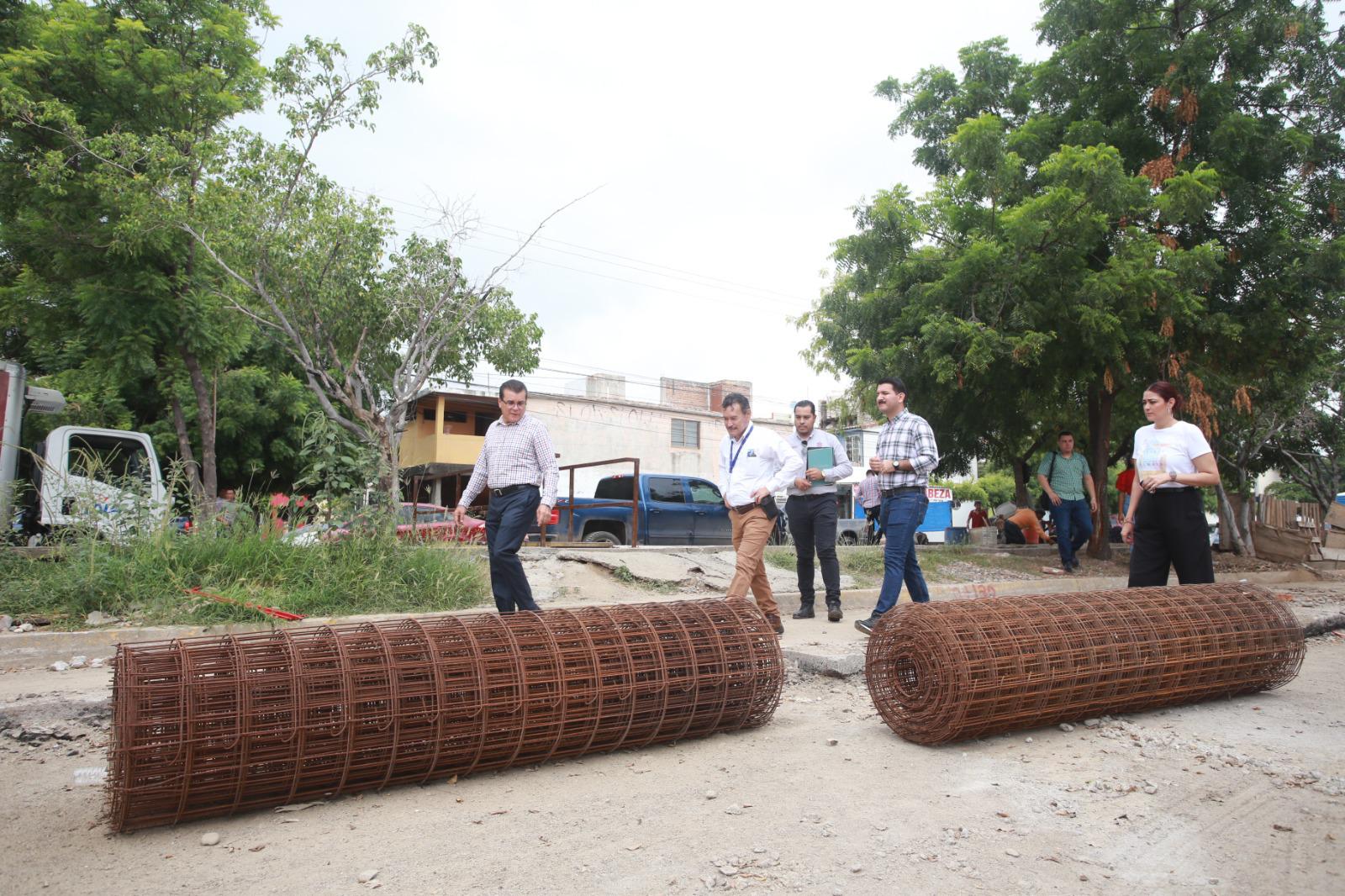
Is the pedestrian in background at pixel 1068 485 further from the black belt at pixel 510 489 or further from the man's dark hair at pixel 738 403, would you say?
the black belt at pixel 510 489

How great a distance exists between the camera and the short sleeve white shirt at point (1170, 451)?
5.37 m

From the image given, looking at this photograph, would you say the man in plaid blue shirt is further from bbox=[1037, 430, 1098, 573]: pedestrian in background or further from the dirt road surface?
bbox=[1037, 430, 1098, 573]: pedestrian in background

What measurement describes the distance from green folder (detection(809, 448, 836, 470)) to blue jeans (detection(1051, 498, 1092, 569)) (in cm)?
491

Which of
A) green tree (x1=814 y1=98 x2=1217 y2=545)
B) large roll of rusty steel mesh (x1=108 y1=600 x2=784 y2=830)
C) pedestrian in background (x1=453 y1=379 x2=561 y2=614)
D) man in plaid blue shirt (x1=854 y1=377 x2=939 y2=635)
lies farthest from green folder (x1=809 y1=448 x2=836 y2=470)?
green tree (x1=814 y1=98 x2=1217 y2=545)

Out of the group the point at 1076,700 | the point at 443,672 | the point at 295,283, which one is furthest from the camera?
the point at 295,283

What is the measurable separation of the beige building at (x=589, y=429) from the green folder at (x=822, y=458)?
82.4 ft

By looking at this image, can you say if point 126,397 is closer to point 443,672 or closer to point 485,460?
point 485,460

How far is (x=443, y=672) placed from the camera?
3273 millimetres

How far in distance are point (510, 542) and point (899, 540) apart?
2695 mm

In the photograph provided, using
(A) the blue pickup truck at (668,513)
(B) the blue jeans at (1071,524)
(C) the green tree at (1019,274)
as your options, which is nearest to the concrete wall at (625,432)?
(A) the blue pickup truck at (668,513)

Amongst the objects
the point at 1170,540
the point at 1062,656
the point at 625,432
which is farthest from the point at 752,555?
the point at 625,432

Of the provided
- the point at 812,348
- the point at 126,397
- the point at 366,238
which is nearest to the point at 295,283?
the point at 366,238

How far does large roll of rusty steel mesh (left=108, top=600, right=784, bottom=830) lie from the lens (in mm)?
2848

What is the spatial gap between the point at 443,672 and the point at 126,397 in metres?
23.9
